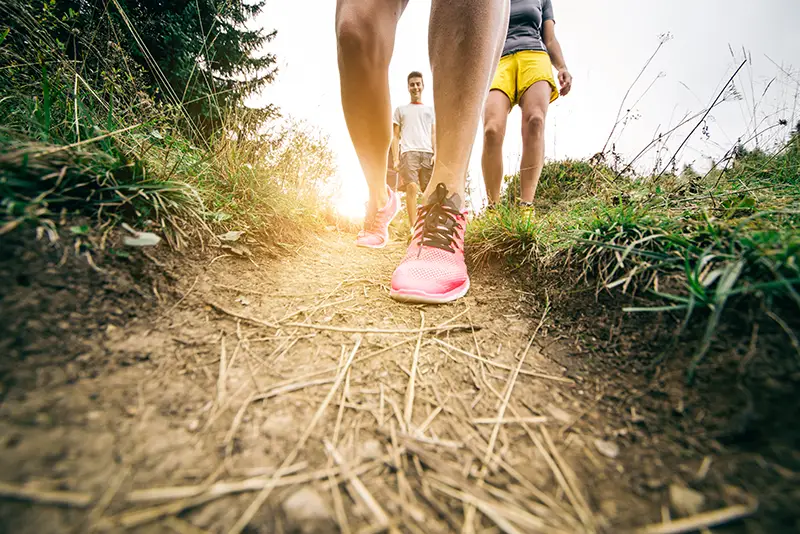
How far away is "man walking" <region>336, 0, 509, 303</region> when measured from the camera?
1111 mm

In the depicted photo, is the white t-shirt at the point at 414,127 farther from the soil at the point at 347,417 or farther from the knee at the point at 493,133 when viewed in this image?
the soil at the point at 347,417

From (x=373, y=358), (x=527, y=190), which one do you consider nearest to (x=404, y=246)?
(x=527, y=190)

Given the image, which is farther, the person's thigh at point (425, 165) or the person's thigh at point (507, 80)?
the person's thigh at point (425, 165)

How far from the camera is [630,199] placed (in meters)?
1.03

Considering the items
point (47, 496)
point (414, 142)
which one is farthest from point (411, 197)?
point (47, 496)

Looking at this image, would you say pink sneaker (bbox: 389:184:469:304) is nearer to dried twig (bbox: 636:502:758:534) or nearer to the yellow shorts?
dried twig (bbox: 636:502:758:534)

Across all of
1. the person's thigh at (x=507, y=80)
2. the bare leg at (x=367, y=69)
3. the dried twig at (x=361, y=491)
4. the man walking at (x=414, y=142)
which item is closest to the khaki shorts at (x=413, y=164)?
the man walking at (x=414, y=142)

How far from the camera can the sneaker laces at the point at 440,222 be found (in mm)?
1210

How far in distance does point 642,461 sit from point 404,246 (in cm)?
194

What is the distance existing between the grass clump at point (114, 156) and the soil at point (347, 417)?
0.14 meters

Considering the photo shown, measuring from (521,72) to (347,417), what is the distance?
2.79 meters

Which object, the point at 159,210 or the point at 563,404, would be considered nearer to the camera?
the point at 563,404

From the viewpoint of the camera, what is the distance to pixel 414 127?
5.13 meters

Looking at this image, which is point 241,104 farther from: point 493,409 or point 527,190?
point 493,409
